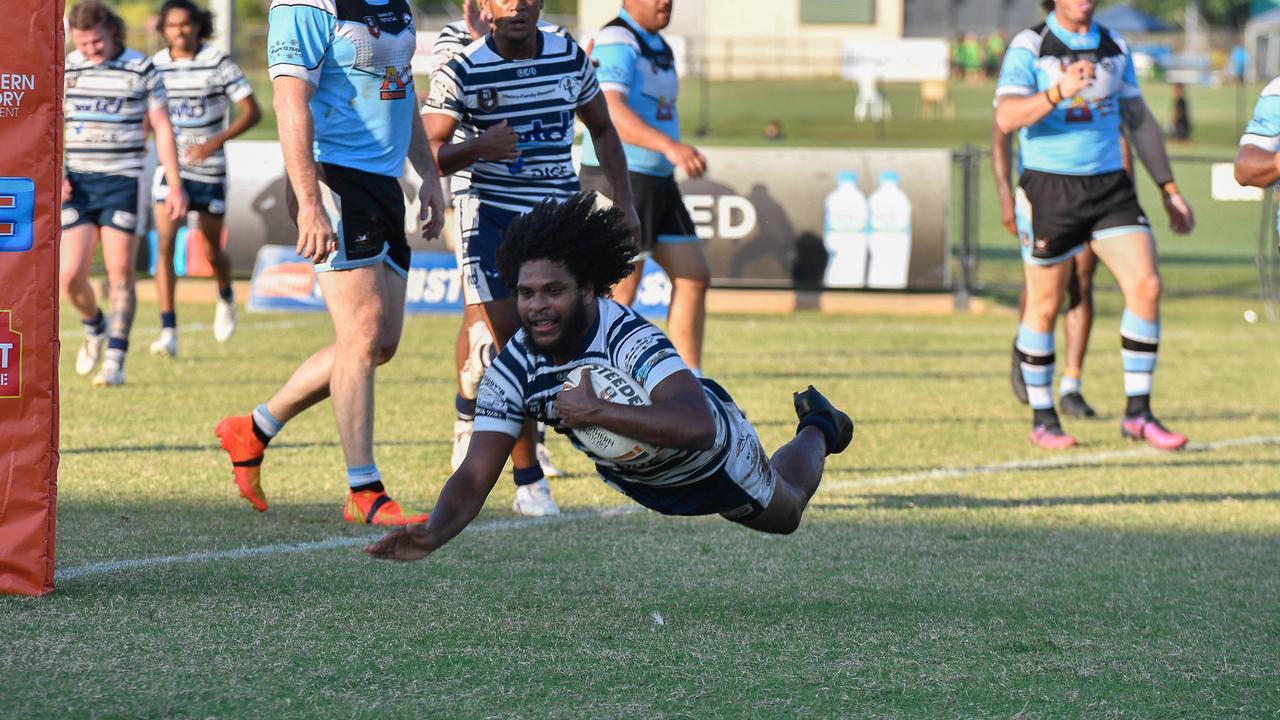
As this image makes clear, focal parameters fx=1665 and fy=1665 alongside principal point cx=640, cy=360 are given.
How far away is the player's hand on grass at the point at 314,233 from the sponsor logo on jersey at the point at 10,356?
108cm

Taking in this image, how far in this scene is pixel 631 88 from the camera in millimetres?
8445

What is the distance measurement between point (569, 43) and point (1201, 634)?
3390 mm

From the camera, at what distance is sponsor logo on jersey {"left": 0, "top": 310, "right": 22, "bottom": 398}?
5.04 m

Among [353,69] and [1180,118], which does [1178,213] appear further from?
[1180,118]

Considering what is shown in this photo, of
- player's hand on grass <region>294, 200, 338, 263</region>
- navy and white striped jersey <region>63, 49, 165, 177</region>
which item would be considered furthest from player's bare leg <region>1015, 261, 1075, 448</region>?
navy and white striped jersey <region>63, 49, 165, 177</region>

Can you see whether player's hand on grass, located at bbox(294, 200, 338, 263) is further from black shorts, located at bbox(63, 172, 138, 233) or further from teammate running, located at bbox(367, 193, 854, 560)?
black shorts, located at bbox(63, 172, 138, 233)

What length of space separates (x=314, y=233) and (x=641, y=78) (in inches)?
119

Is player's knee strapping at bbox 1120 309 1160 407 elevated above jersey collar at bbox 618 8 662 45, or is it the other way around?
jersey collar at bbox 618 8 662 45

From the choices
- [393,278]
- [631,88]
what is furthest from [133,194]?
[393,278]

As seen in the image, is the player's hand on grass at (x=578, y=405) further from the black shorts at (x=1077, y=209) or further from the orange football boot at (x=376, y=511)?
the black shorts at (x=1077, y=209)

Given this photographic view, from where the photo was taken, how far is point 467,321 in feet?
24.5

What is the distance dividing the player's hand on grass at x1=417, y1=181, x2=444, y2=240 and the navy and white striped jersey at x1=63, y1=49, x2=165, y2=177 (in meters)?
4.92

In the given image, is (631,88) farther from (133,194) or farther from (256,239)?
(256,239)

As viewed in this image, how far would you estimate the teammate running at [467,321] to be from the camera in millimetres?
6930
